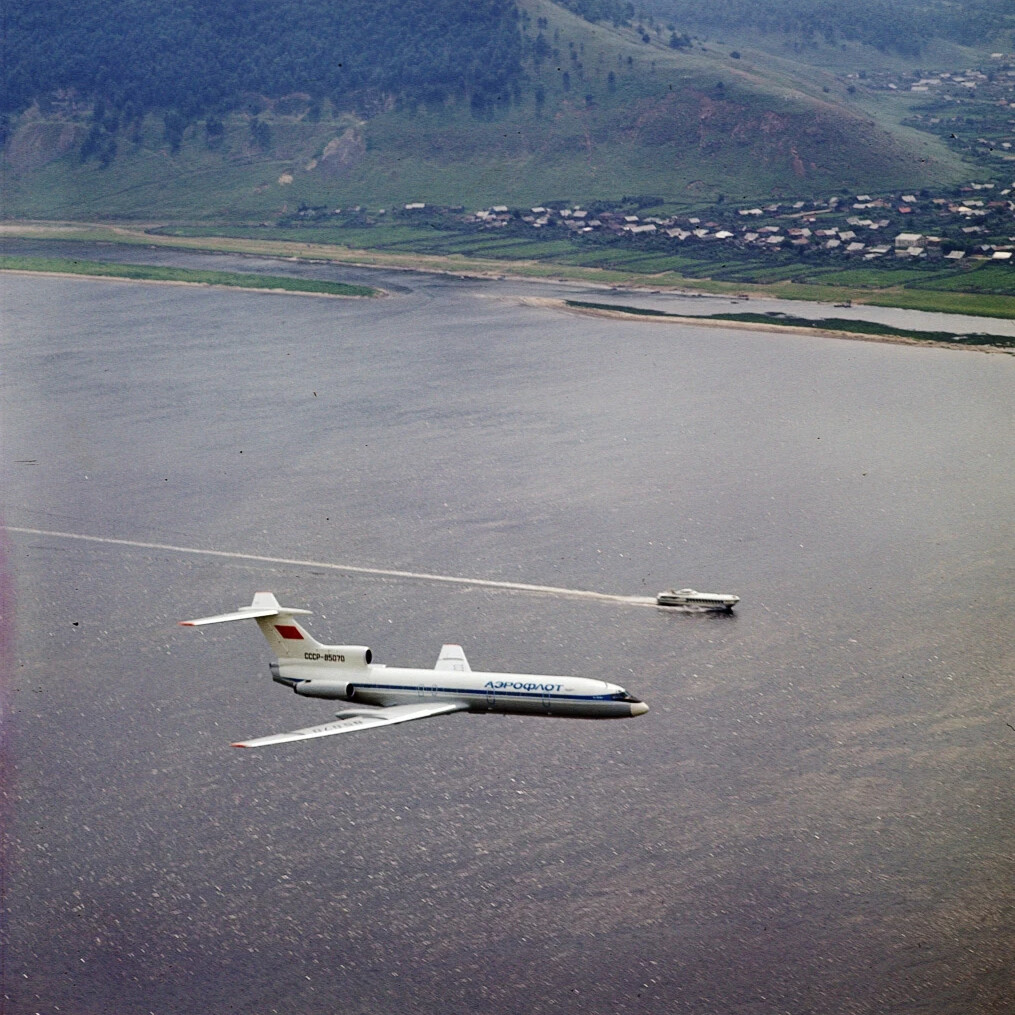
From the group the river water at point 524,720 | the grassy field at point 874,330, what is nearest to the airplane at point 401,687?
the river water at point 524,720

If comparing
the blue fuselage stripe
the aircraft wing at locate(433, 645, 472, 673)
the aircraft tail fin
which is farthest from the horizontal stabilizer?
the aircraft wing at locate(433, 645, 472, 673)

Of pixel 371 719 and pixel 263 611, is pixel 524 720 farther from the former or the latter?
pixel 263 611

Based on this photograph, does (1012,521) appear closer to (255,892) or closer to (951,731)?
(951,731)

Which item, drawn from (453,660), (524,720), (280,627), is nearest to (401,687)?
(453,660)

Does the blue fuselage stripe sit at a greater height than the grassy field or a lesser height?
lesser

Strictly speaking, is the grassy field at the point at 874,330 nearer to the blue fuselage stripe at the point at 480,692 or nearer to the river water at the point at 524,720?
the river water at the point at 524,720

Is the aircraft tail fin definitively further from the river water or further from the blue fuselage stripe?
the blue fuselage stripe

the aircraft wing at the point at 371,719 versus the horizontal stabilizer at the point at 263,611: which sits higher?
the horizontal stabilizer at the point at 263,611
